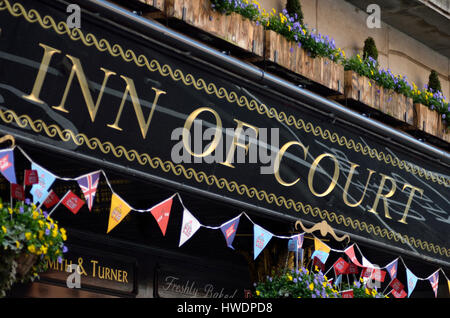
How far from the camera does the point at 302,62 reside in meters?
10.9

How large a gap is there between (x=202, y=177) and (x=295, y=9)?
10.9 ft

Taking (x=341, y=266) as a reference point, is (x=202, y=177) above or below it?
above

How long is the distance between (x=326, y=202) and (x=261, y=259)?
1045 mm

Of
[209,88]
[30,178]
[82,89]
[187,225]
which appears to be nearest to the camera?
[30,178]

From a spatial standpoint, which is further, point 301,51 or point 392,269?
point 392,269

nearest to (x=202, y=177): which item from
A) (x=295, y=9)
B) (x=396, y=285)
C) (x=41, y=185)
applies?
(x=41, y=185)

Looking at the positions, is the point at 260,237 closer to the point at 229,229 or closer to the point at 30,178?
the point at 229,229

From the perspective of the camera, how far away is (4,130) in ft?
24.2

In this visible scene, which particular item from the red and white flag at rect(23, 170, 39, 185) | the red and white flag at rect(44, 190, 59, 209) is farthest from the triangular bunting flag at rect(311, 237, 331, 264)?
the red and white flag at rect(23, 170, 39, 185)

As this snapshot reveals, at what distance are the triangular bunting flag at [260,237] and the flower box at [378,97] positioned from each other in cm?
264

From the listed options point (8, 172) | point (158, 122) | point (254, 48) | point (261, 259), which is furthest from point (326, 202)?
point (8, 172)

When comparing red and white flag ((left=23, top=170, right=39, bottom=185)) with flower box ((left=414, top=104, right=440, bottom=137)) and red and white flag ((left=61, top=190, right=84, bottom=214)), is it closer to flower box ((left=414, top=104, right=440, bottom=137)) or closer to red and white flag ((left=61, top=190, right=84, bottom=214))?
red and white flag ((left=61, top=190, right=84, bottom=214))

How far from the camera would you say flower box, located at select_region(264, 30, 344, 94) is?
10.5 metres
